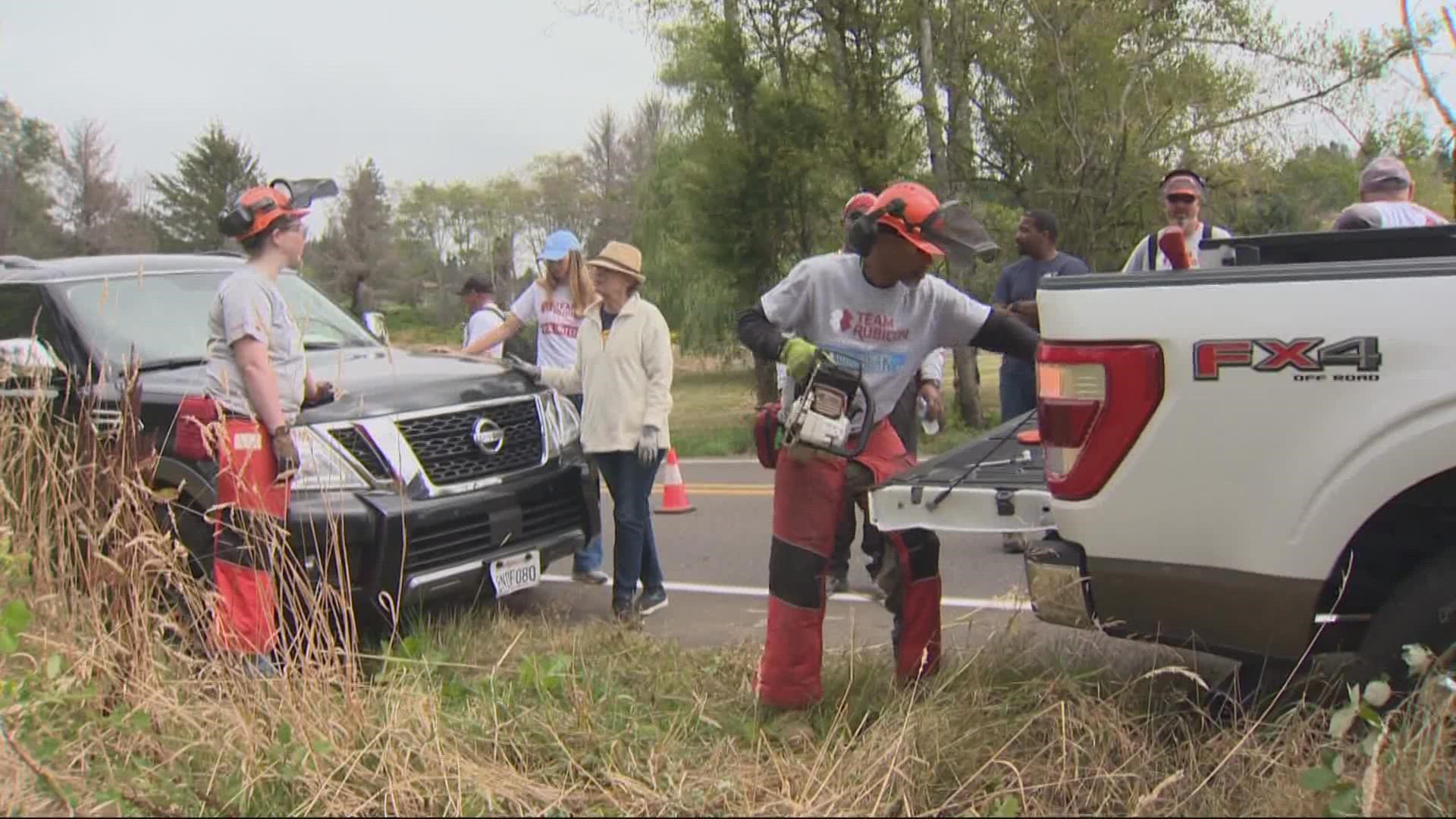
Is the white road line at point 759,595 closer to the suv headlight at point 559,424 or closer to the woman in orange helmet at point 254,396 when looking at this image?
the suv headlight at point 559,424

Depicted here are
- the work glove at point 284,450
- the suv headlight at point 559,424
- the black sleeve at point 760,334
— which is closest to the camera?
the black sleeve at point 760,334

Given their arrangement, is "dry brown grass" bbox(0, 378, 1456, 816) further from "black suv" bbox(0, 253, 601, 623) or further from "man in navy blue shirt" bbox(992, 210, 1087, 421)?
"man in navy blue shirt" bbox(992, 210, 1087, 421)

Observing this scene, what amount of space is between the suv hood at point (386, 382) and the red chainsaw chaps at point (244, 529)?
391mm

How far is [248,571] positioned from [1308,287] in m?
3.46

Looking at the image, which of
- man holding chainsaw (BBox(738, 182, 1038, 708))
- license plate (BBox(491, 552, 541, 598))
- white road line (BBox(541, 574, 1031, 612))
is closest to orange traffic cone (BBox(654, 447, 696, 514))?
white road line (BBox(541, 574, 1031, 612))

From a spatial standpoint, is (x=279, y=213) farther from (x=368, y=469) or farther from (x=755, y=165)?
(x=755, y=165)

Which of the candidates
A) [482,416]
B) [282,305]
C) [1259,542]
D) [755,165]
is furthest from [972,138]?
[1259,542]

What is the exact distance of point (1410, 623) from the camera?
2.79 m

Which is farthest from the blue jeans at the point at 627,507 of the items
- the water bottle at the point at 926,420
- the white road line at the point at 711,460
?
the white road line at the point at 711,460

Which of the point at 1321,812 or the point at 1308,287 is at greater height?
the point at 1308,287

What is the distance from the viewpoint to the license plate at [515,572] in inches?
199

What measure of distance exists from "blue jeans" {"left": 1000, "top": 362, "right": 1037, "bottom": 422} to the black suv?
98.3 inches

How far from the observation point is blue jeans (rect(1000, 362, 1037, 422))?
21.9ft

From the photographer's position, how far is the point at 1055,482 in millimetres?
3053
